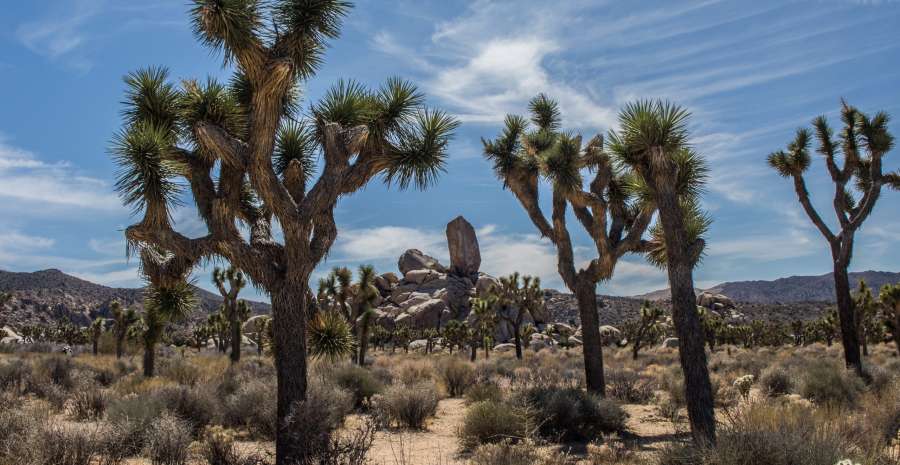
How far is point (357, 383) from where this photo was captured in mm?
15445

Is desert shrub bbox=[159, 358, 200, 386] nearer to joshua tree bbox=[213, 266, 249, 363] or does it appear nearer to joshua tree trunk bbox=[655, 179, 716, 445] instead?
joshua tree bbox=[213, 266, 249, 363]

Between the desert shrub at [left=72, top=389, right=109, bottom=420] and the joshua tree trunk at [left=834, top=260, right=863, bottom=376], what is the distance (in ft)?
66.2

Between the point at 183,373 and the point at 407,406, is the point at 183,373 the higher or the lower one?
the higher one

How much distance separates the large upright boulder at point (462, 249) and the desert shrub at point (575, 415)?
70.7m

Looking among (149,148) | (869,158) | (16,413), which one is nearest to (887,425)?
(149,148)

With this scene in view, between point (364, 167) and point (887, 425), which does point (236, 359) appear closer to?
point (364, 167)

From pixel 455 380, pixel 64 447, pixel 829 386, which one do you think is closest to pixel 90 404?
pixel 64 447

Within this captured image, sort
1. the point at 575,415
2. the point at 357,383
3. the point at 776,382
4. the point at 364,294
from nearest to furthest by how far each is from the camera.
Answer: the point at 575,415 < the point at 357,383 < the point at 776,382 < the point at 364,294

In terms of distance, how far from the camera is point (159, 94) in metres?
11.0

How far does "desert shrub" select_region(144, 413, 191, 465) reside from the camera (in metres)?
8.23

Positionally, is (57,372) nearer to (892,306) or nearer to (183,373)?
(183,373)

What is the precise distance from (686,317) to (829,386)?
6.91 meters

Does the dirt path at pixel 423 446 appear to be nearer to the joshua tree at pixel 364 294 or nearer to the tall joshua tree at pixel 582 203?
the tall joshua tree at pixel 582 203

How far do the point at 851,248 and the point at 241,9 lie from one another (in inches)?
759
